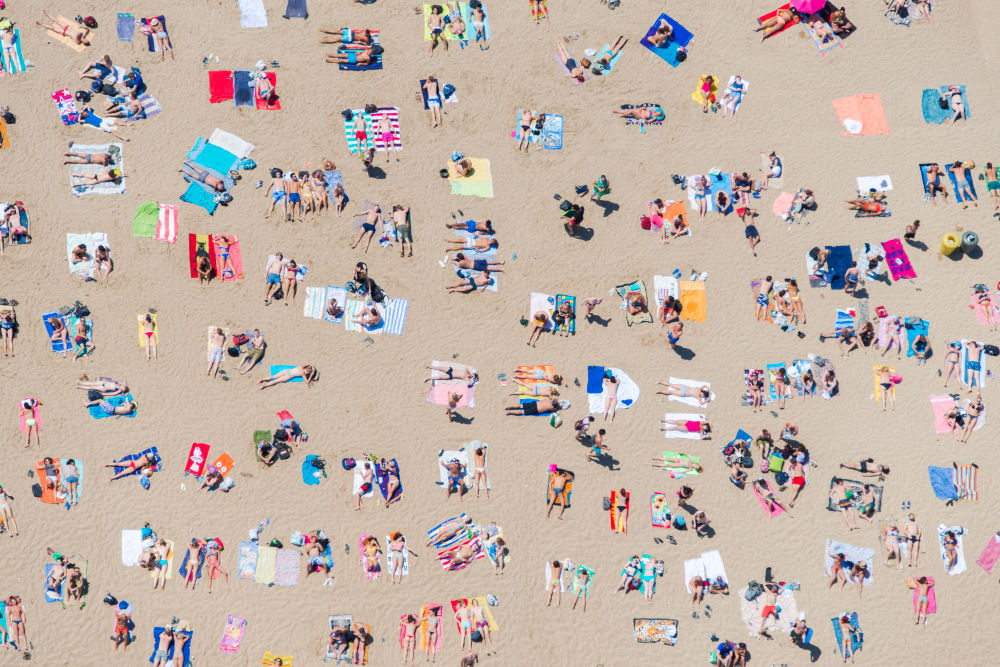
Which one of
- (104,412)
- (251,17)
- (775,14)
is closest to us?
(104,412)

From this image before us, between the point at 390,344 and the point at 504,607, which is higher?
the point at 390,344

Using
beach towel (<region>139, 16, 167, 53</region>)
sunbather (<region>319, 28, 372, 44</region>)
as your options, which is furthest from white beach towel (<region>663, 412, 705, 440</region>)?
beach towel (<region>139, 16, 167, 53</region>)

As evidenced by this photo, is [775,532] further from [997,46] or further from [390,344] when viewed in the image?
[997,46]

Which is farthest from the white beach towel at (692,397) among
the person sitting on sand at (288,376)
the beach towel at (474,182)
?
the person sitting on sand at (288,376)

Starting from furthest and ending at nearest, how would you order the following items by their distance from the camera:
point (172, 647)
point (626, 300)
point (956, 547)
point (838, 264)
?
point (838, 264)
point (626, 300)
point (956, 547)
point (172, 647)

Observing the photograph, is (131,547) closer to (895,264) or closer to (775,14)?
(895,264)

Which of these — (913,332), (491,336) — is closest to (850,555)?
(913,332)

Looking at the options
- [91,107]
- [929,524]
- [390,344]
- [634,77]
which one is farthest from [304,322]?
[929,524]
